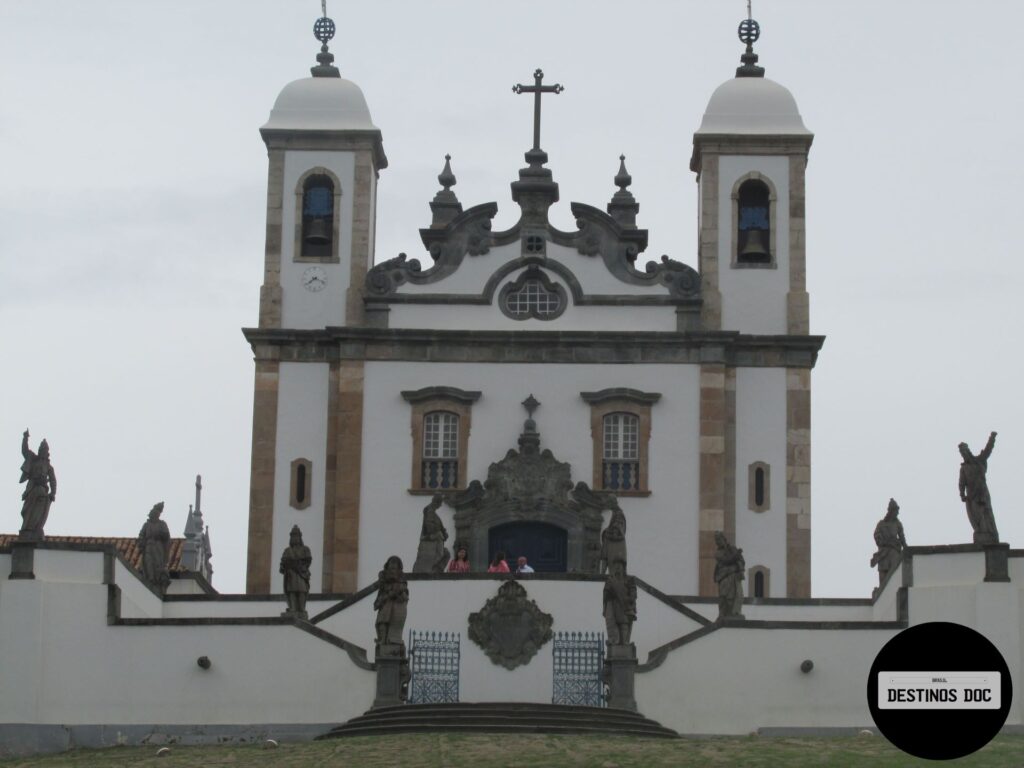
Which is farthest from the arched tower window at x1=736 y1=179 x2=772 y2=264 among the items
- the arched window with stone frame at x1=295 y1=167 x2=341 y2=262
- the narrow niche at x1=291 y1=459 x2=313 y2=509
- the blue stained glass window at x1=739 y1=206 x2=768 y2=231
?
the narrow niche at x1=291 y1=459 x2=313 y2=509

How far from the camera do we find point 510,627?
35.8 meters

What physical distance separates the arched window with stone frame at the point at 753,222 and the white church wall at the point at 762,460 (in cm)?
216

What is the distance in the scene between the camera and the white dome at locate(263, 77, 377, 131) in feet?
150

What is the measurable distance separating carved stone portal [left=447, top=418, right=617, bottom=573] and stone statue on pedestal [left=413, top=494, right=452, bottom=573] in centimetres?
307

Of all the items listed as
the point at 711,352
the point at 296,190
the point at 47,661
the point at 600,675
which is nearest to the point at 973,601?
the point at 600,675

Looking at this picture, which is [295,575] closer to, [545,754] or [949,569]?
[545,754]

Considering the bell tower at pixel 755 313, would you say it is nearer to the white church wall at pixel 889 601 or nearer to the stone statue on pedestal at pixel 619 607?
the white church wall at pixel 889 601

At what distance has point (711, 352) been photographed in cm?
4359

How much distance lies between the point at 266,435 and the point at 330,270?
A: 3.21 m

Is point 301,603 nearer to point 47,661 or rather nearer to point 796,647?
point 47,661

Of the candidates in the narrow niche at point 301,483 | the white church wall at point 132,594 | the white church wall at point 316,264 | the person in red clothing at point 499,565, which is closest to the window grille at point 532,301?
the white church wall at point 316,264

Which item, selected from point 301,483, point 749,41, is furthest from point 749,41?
point 301,483

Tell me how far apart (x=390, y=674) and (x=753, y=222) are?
14480mm

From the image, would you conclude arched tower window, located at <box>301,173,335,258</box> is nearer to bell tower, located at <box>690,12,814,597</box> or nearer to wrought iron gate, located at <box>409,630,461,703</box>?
bell tower, located at <box>690,12,814,597</box>
